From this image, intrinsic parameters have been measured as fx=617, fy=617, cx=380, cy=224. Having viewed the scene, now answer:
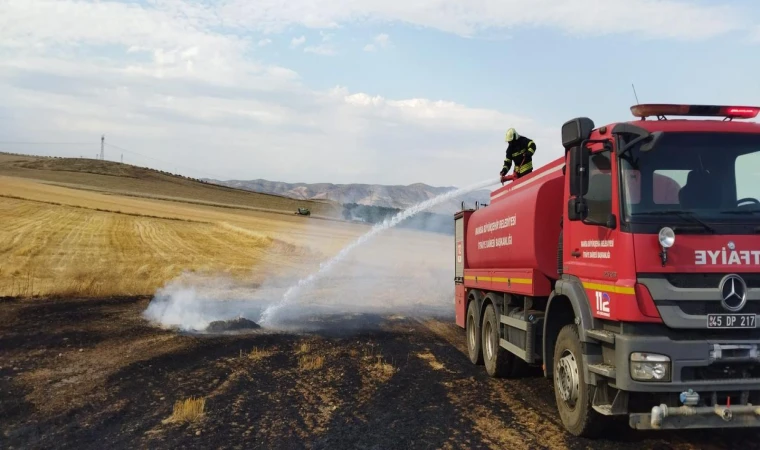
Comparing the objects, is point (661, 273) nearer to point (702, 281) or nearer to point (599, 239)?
point (702, 281)

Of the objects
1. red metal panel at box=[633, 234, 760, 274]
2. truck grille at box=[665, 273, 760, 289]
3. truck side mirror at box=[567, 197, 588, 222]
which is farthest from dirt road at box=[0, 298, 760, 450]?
truck side mirror at box=[567, 197, 588, 222]

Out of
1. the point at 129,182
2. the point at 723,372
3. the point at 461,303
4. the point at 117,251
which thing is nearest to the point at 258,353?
the point at 461,303

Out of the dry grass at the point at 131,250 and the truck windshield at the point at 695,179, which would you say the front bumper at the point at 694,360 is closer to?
the truck windshield at the point at 695,179

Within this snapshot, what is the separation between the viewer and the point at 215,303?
18859mm

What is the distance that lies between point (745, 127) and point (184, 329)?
1132 centimetres

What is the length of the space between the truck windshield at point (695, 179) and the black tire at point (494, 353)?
422cm

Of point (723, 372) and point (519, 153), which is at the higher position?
point (519, 153)

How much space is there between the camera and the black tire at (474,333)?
34.4 ft

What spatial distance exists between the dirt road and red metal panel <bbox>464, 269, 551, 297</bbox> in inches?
55.1

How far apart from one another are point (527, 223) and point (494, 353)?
252 cm

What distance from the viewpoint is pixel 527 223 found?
7695mm

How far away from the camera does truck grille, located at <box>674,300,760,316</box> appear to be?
522cm

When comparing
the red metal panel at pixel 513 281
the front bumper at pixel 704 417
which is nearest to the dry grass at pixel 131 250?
the red metal panel at pixel 513 281

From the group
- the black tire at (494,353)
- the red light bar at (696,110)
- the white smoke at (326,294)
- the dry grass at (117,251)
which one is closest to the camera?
the red light bar at (696,110)
